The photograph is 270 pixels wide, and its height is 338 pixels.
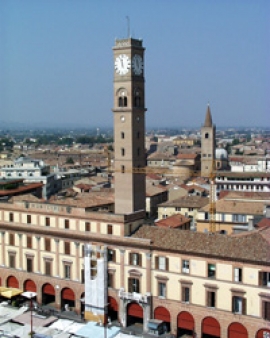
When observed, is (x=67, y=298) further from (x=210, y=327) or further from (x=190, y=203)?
(x=190, y=203)

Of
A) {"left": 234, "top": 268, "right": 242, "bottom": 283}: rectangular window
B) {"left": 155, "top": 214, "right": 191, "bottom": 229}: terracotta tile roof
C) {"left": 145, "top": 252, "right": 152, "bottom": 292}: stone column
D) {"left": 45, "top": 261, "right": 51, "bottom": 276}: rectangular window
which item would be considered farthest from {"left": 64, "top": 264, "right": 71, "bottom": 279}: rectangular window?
{"left": 234, "top": 268, "right": 242, "bottom": 283}: rectangular window

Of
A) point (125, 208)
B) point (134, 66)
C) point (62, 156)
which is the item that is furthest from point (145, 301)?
point (62, 156)

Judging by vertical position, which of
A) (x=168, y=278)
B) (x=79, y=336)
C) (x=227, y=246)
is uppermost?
(x=227, y=246)

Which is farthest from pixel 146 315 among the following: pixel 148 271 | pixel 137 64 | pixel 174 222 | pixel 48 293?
pixel 137 64

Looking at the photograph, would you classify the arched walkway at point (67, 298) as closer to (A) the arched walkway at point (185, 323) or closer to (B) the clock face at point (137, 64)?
(A) the arched walkway at point (185, 323)

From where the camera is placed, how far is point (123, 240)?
32.4m

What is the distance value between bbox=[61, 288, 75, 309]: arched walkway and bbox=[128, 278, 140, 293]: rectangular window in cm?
450

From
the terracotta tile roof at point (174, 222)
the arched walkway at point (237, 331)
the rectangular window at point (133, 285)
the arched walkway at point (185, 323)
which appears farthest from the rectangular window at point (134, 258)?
the terracotta tile roof at point (174, 222)

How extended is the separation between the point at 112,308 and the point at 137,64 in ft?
60.4

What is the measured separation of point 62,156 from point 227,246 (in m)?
119

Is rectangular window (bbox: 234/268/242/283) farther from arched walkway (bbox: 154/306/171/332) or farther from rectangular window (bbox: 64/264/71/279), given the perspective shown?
rectangular window (bbox: 64/264/71/279)

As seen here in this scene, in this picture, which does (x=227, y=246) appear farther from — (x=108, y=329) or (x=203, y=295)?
(x=108, y=329)

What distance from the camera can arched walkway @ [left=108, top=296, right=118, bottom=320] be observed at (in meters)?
32.8

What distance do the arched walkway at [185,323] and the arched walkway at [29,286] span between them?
10862mm
